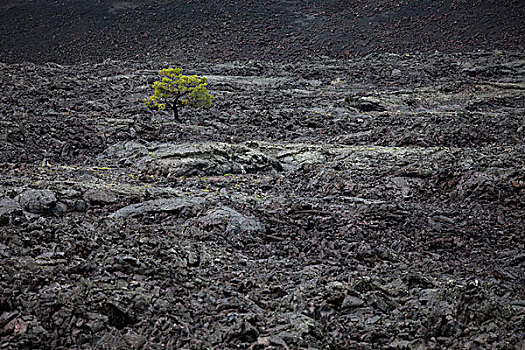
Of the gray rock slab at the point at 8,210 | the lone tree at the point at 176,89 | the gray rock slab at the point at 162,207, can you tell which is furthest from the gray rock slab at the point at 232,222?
the lone tree at the point at 176,89

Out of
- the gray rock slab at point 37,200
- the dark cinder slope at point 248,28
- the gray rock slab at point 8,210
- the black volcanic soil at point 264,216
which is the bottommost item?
the black volcanic soil at point 264,216

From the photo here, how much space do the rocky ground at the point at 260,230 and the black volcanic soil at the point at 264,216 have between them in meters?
0.04

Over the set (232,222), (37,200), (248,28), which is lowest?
(232,222)

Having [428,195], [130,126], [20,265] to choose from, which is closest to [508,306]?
[428,195]

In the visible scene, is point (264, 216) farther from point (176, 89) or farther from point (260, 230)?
point (176, 89)

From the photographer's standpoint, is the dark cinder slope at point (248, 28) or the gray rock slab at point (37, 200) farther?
the dark cinder slope at point (248, 28)

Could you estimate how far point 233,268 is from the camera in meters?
7.65

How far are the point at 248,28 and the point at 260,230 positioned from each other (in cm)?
4069

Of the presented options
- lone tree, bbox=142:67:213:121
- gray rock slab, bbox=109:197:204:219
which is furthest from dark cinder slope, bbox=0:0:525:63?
gray rock slab, bbox=109:197:204:219

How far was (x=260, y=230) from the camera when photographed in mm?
9273

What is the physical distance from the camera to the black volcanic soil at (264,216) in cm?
577

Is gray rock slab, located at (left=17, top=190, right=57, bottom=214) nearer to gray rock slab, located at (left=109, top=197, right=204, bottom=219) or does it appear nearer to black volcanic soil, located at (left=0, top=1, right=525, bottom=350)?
black volcanic soil, located at (left=0, top=1, right=525, bottom=350)

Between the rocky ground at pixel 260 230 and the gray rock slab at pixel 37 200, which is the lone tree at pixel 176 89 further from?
the gray rock slab at pixel 37 200

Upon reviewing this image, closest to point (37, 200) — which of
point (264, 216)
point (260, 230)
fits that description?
point (260, 230)
